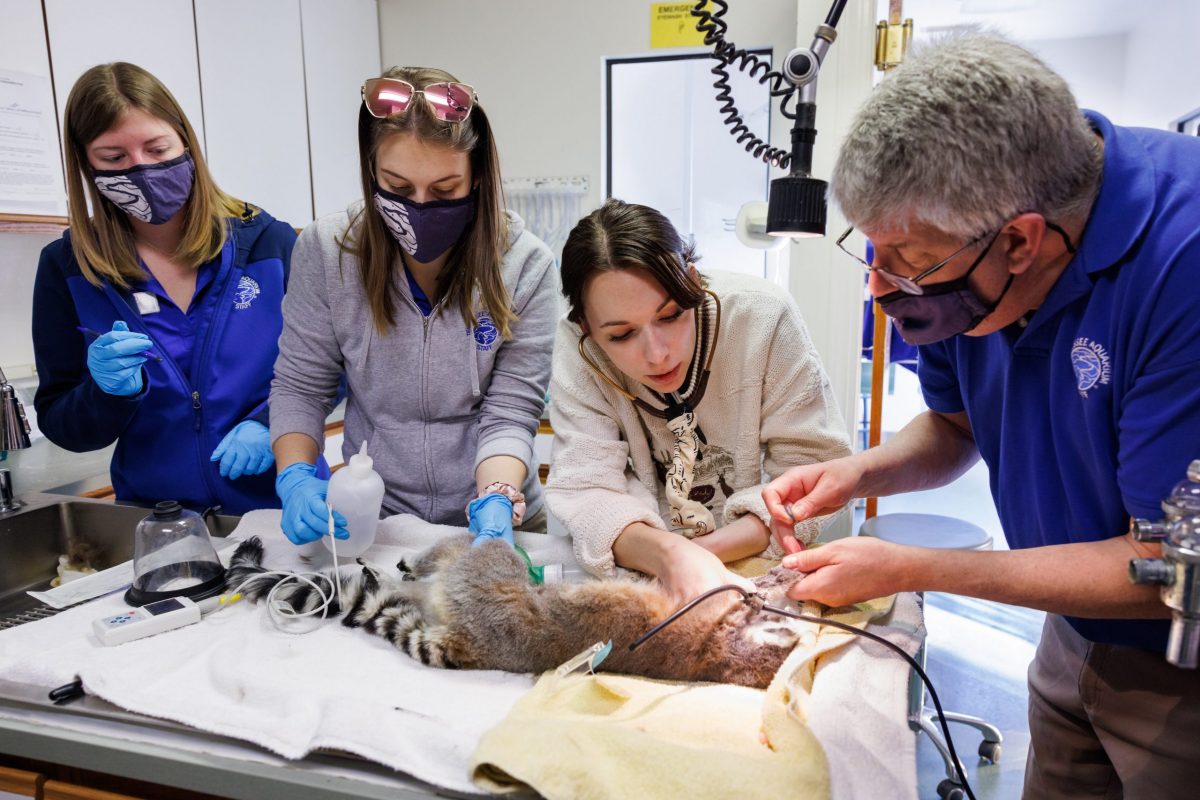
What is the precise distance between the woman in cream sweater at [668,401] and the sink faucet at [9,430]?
1.11 meters

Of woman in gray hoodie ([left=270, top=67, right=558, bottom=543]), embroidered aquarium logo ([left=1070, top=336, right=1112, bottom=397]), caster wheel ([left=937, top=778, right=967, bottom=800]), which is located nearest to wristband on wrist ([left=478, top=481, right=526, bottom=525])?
woman in gray hoodie ([left=270, top=67, right=558, bottom=543])

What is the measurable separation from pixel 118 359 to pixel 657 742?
1286 millimetres

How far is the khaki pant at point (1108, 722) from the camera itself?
94cm

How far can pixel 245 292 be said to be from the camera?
167cm

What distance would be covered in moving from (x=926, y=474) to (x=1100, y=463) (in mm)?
390

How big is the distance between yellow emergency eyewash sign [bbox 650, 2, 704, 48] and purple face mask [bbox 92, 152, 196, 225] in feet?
7.70

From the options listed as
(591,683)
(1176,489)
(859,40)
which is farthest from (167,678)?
(859,40)

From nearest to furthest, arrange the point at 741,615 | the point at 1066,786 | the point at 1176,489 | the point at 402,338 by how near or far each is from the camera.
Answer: the point at 1176,489 < the point at 741,615 < the point at 1066,786 < the point at 402,338

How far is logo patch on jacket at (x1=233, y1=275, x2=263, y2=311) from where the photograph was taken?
5.44 feet

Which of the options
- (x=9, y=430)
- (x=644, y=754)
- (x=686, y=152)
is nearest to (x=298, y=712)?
(x=644, y=754)

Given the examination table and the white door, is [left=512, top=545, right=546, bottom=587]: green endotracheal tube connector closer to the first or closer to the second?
the examination table

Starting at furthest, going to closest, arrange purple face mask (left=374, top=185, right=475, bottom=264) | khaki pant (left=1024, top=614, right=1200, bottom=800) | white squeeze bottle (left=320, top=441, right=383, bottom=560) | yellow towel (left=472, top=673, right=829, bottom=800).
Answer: purple face mask (left=374, top=185, right=475, bottom=264), white squeeze bottle (left=320, top=441, right=383, bottom=560), khaki pant (left=1024, top=614, right=1200, bottom=800), yellow towel (left=472, top=673, right=829, bottom=800)

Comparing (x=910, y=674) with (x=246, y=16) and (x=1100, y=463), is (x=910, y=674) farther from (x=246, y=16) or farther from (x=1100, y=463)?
(x=246, y=16)

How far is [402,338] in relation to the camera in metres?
1.52
